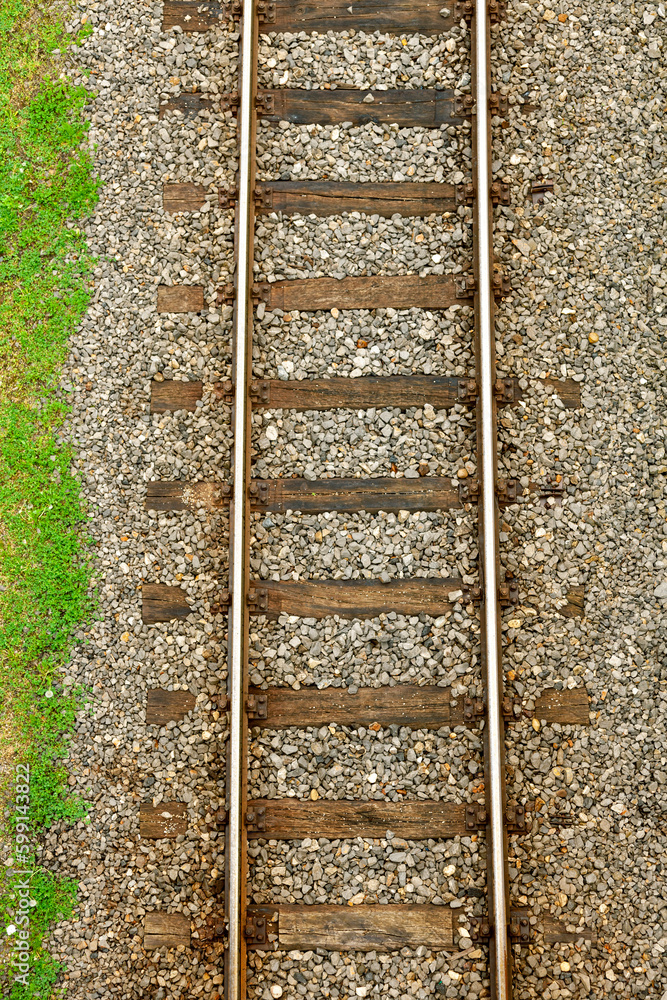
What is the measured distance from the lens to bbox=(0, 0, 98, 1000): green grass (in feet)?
14.8

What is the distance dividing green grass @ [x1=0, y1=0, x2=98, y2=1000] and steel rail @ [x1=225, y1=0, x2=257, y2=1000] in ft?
3.33

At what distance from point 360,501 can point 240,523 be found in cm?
75

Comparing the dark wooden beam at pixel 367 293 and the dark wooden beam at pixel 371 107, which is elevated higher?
the dark wooden beam at pixel 371 107

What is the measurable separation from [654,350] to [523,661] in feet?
7.04

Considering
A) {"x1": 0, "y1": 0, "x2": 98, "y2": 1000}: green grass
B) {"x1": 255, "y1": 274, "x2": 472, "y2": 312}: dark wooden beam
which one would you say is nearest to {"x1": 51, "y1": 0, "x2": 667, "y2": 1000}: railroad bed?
{"x1": 255, "y1": 274, "x2": 472, "y2": 312}: dark wooden beam

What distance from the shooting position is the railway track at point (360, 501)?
418cm

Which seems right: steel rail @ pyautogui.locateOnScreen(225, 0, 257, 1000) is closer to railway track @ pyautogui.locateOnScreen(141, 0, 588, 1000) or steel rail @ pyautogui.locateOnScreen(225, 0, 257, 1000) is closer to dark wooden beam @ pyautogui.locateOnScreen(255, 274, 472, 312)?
railway track @ pyautogui.locateOnScreen(141, 0, 588, 1000)

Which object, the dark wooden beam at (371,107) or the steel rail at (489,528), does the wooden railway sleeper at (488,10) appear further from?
the dark wooden beam at (371,107)

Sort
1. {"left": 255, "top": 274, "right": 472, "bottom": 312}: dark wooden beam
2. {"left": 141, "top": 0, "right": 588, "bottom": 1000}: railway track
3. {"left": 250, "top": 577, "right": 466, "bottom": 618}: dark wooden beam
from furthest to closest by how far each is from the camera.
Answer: {"left": 255, "top": 274, "right": 472, "bottom": 312}: dark wooden beam
{"left": 250, "top": 577, "right": 466, "bottom": 618}: dark wooden beam
{"left": 141, "top": 0, "right": 588, "bottom": 1000}: railway track

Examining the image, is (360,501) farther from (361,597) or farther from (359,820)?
(359,820)

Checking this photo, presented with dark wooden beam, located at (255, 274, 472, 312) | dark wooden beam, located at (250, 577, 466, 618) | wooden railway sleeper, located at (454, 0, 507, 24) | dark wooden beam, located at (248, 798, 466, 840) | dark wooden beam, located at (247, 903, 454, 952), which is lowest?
dark wooden beam, located at (247, 903, 454, 952)

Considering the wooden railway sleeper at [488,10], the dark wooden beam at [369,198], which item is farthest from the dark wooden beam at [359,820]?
the wooden railway sleeper at [488,10]

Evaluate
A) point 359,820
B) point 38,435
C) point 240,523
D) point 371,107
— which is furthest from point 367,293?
point 359,820

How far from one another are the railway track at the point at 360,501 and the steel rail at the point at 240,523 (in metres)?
0.01
